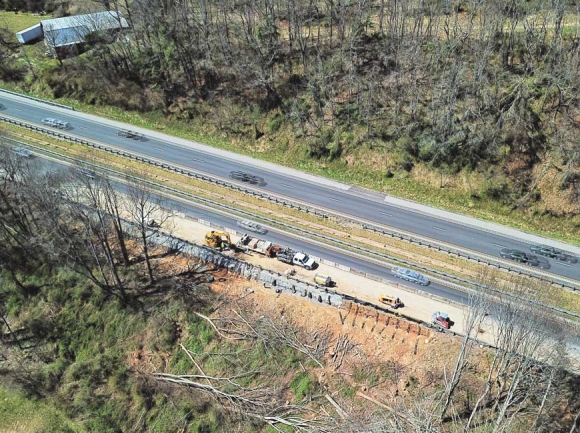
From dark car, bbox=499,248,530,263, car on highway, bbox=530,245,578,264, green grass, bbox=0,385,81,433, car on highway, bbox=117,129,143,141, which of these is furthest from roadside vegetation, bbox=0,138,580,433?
car on highway, bbox=117,129,143,141

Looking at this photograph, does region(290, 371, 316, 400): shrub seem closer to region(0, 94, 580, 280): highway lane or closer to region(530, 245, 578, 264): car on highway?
region(0, 94, 580, 280): highway lane

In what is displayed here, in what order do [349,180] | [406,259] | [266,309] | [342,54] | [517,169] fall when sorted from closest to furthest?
1. [266,309]
2. [406,259]
3. [517,169]
4. [349,180]
5. [342,54]

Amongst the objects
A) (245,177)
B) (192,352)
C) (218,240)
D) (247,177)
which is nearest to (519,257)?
(218,240)

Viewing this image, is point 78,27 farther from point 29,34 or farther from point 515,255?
point 515,255

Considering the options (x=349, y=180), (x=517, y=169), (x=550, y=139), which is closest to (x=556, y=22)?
(x=550, y=139)

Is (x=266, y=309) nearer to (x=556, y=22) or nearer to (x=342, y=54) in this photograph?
(x=342, y=54)

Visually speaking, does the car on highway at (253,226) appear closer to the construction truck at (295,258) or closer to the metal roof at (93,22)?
the construction truck at (295,258)

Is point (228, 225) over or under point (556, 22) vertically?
under
